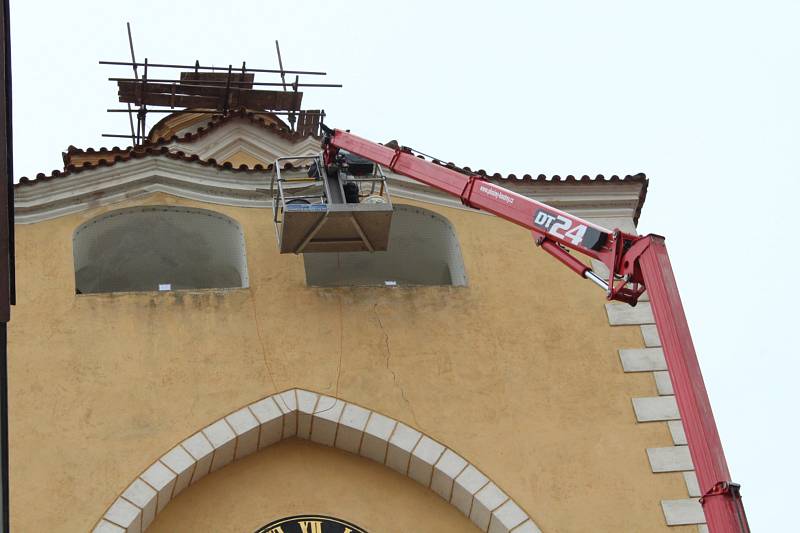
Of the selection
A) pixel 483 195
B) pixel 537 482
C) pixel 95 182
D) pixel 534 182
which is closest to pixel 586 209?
pixel 534 182

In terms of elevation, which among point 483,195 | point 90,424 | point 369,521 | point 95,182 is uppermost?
point 95,182

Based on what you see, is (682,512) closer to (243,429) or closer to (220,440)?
(243,429)

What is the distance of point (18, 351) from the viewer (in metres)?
12.9

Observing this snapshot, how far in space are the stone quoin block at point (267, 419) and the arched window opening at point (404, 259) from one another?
2.00 meters

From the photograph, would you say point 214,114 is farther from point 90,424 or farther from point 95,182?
point 90,424

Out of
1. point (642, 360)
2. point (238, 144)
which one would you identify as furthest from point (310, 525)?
point (238, 144)

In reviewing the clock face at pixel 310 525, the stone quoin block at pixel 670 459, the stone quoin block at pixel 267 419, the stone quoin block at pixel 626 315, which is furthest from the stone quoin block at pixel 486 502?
the stone quoin block at pixel 626 315

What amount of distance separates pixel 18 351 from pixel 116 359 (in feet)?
2.46

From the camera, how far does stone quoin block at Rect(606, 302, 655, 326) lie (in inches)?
544

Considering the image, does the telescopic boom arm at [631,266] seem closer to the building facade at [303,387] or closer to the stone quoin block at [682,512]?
the building facade at [303,387]

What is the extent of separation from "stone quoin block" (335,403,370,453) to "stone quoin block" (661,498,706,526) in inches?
93.0

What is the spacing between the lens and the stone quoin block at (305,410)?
505 inches

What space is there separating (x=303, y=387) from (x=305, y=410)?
239 millimetres

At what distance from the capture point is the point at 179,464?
1240 cm
